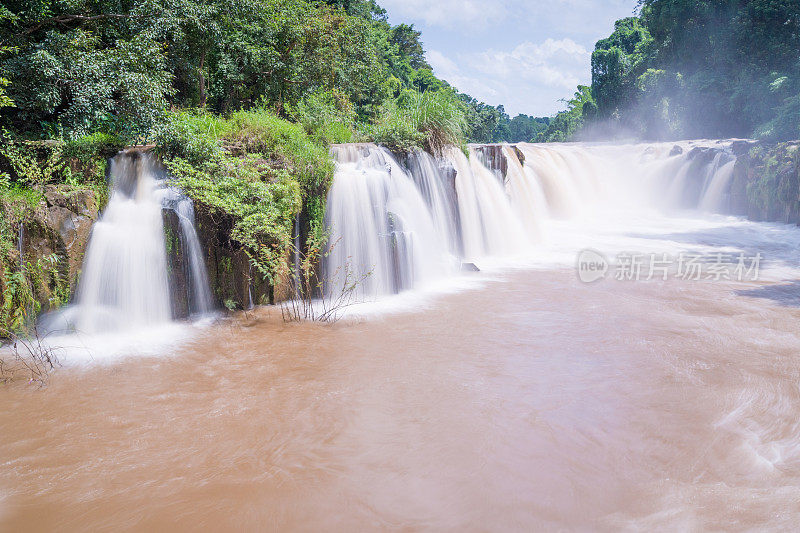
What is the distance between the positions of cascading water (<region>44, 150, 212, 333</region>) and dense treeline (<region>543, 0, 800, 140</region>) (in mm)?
28488

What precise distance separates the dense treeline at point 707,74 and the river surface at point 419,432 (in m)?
25.9

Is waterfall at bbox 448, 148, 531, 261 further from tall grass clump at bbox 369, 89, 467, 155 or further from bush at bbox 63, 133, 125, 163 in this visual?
bush at bbox 63, 133, 125, 163

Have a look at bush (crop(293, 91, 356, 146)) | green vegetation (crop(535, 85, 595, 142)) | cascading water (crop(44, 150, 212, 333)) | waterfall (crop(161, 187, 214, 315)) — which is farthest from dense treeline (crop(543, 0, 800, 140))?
cascading water (crop(44, 150, 212, 333))

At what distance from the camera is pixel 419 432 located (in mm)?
4191

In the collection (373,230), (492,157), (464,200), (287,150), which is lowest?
(373,230)

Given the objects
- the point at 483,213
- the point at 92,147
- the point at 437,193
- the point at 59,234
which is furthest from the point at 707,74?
the point at 59,234

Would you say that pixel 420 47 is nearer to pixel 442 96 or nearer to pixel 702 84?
pixel 702 84

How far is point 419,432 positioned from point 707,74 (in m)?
38.8

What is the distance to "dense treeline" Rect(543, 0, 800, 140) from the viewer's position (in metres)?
28.3

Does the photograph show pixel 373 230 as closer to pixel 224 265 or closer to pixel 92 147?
pixel 224 265

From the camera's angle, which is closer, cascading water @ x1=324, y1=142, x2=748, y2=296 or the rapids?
the rapids

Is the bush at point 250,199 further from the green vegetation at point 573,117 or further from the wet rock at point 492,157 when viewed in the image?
the green vegetation at point 573,117

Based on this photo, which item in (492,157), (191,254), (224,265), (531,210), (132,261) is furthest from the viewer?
(531,210)

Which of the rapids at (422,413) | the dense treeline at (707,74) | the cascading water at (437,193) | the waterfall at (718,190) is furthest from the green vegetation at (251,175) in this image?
the dense treeline at (707,74)
